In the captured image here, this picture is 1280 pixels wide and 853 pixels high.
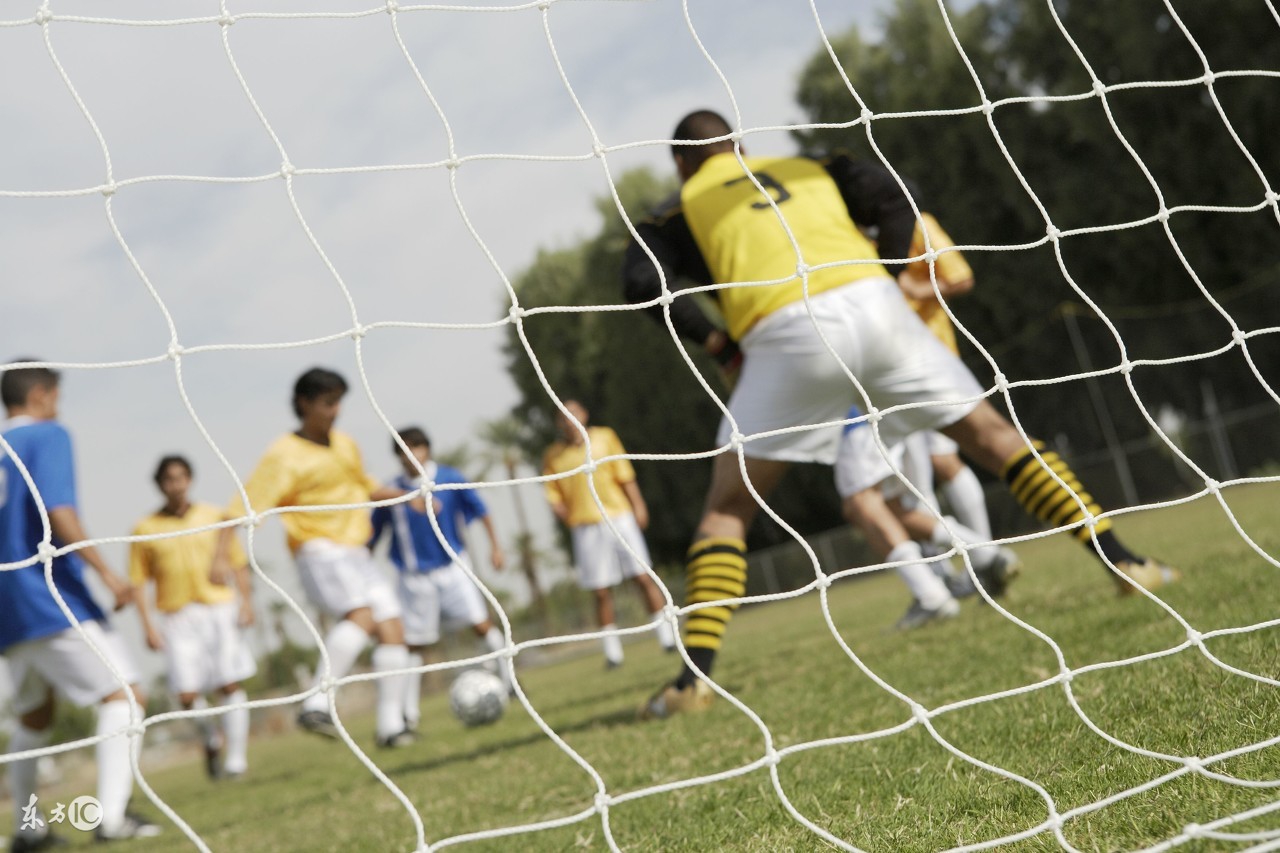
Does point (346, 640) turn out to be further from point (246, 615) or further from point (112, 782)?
point (246, 615)

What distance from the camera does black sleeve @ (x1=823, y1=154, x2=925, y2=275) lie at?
418 centimetres

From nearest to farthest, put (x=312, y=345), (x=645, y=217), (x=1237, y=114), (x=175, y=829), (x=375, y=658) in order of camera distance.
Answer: (x=312, y=345), (x=645, y=217), (x=175, y=829), (x=375, y=658), (x=1237, y=114)

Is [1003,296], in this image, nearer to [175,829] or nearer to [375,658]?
[375,658]

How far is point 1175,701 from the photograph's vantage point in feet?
8.15

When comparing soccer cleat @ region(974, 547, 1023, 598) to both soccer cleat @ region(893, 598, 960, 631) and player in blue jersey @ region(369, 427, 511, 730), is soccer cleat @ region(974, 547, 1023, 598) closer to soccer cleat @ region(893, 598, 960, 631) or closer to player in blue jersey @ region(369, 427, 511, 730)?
soccer cleat @ region(893, 598, 960, 631)

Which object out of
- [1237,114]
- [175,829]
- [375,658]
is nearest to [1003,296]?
[1237,114]

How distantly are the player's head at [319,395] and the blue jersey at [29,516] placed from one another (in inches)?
55.8

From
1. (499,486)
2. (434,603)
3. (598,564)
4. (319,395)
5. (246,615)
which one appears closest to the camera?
(499,486)

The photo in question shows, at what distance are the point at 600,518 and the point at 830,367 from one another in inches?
251

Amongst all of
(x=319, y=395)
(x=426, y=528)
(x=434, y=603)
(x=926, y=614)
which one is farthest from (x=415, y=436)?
(x=926, y=614)

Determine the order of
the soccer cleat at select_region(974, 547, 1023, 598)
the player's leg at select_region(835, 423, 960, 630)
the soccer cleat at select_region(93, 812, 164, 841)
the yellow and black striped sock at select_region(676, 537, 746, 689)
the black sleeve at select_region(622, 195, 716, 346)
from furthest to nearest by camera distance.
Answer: the soccer cleat at select_region(974, 547, 1023, 598) → the player's leg at select_region(835, 423, 960, 630) → the soccer cleat at select_region(93, 812, 164, 841) → the black sleeve at select_region(622, 195, 716, 346) → the yellow and black striped sock at select_region(676, 537, 746, 689)

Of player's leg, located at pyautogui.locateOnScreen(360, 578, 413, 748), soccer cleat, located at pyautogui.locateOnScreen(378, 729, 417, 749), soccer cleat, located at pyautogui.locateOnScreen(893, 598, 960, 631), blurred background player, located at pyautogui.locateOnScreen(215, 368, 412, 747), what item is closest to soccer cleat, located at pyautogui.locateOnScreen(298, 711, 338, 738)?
blurred background player, located at pyautogui.locateOnScreen(215, 368, 412, 747)

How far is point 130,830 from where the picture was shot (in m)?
5.10

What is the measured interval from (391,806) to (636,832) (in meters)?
1.54
